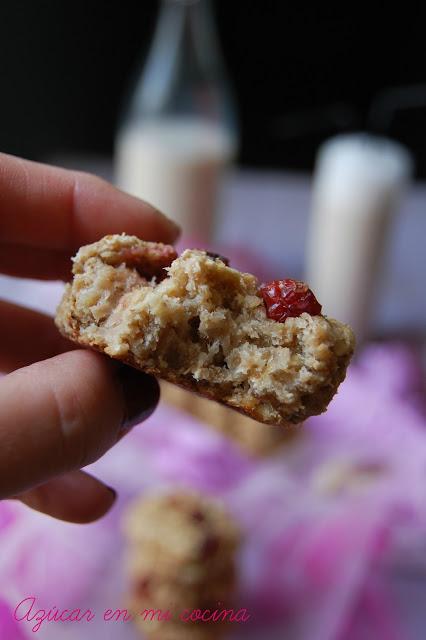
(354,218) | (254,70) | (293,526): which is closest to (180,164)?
(354,218)

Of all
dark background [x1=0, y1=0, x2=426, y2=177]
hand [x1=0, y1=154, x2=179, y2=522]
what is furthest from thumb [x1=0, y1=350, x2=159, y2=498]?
dark background [x1=0, y1=0, x2=426, y2=177]

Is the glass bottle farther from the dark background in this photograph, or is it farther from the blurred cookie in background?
the blurred cookie in background

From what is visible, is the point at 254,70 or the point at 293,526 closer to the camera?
the point at 293,526

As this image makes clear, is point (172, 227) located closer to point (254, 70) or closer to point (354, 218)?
point (354, 218)

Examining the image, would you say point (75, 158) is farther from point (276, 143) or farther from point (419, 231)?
point (419, 231)

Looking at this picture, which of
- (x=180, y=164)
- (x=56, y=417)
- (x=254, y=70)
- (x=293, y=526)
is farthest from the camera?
(x=254, y=70)

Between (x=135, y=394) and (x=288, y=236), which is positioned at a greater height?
(x=135, y=394)

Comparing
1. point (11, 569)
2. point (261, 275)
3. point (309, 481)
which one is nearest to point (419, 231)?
point (261, 275)
